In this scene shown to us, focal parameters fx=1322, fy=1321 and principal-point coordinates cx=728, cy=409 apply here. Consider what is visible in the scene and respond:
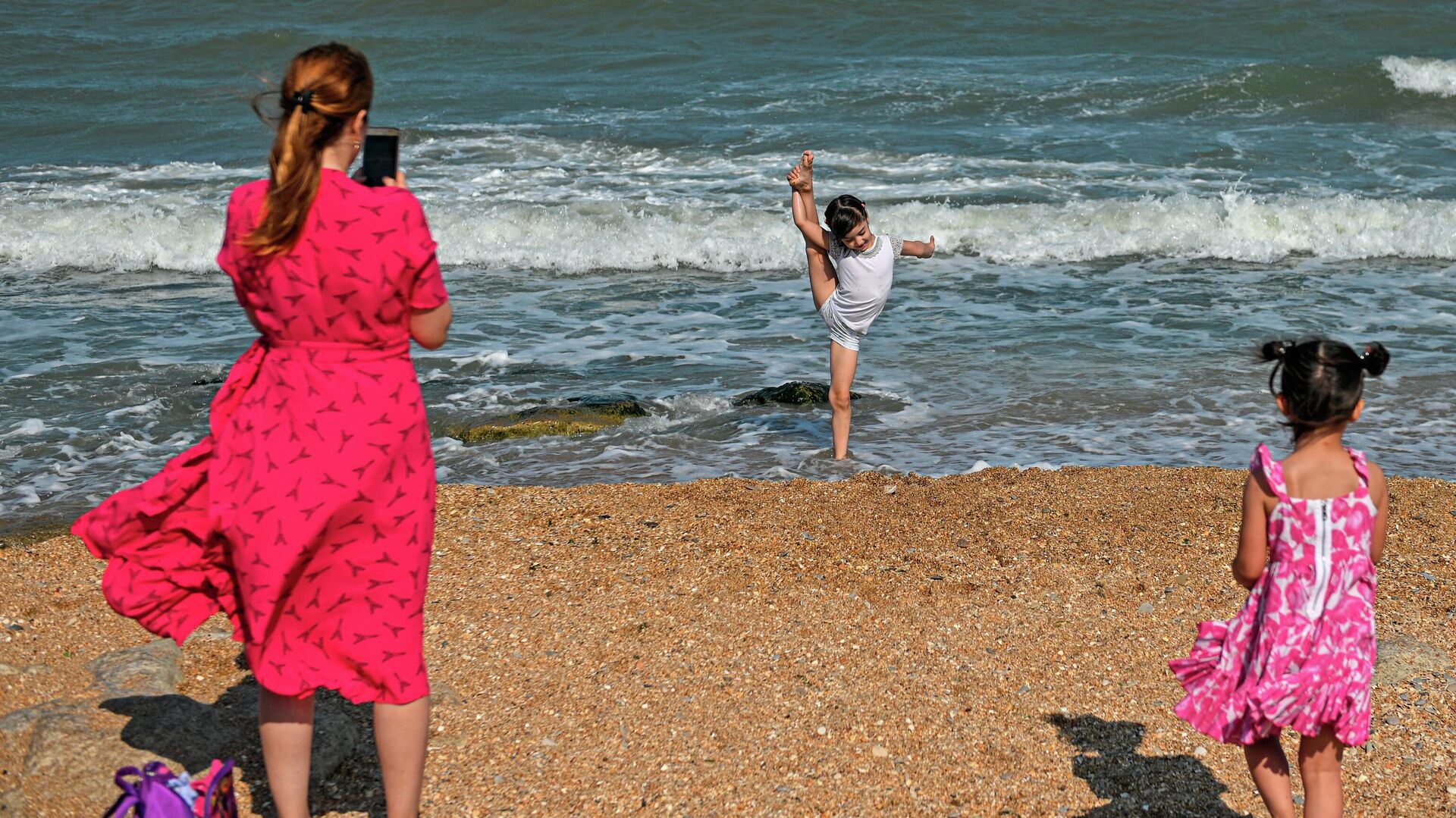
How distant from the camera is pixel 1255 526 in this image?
276 centimetres

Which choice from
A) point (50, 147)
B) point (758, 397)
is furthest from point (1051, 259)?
point (50, 147)

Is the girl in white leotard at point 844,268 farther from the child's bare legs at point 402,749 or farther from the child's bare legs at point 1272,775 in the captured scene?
the child's bare legs at point 402,749

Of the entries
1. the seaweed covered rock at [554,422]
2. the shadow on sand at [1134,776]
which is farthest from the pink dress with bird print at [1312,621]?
the seaweed covered rock at [554,422]

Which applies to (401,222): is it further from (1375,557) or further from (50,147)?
(50,147)

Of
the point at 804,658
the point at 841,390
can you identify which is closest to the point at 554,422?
the point at 841,390

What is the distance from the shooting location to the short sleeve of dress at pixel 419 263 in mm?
2547

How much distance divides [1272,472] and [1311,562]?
21cm

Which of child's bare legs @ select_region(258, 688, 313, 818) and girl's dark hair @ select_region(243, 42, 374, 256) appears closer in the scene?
girl's dark hair @ select_region(243, 42, 374, 256)

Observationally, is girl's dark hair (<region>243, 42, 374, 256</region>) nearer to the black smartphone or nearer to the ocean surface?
the black smartphone

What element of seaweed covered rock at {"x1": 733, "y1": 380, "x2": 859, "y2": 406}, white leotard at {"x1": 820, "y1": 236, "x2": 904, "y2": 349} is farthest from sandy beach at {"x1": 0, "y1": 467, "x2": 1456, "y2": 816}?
seaweed covered rock at {"x1": 733, "y1": 380, "x2": 859, "y2": 406}

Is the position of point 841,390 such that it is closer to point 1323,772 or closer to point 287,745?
point 1323,772

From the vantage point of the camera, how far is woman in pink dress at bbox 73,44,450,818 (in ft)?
8.25

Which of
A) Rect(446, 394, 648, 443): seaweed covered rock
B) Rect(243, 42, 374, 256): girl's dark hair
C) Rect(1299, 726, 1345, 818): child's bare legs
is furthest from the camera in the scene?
Rect(446, 394, 648, 443): seaweed covered rock

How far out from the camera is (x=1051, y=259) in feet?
39.3
